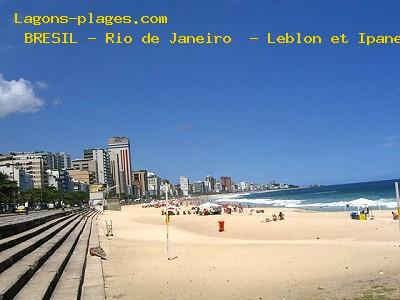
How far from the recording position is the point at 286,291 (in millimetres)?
9352

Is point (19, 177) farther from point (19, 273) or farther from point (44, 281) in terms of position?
point (19, 273)

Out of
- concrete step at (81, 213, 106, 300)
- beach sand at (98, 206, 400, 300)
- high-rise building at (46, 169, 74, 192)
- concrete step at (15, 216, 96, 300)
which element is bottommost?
beach sand at (98, 206, 400, 300)

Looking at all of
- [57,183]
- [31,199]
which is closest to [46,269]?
[31,199]

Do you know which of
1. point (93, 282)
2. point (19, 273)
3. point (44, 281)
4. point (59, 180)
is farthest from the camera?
point (59, 180)

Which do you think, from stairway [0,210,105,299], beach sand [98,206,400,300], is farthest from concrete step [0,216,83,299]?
beach sand [98,206,400,300]

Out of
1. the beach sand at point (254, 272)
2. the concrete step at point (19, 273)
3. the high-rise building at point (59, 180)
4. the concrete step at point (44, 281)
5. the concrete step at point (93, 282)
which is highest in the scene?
the high-rise building at point (59, 180)

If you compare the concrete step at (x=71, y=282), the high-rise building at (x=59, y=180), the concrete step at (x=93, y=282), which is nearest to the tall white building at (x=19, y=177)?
the high-rise building at (x=59, y=180)

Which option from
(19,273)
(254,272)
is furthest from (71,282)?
(254,272)

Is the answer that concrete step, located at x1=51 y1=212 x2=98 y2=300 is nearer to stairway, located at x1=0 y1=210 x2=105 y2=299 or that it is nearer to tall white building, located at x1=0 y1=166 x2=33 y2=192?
stairway, located at x1=0 y1=210 x2=105 y2=299

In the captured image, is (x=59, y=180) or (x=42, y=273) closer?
(x=42, y=273)

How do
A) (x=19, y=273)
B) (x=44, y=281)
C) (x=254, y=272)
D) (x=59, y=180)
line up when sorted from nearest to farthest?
(x=19, y=273) → (x=44, y=281) → (x=254, y=272) → (x=59, y=180)

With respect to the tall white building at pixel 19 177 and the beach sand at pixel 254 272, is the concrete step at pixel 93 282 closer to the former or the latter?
the beach sand at pixel 254 272

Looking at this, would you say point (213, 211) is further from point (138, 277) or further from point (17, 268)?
point (17, 268)

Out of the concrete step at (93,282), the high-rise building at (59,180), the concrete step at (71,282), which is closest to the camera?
the concrete step at (71,282)
